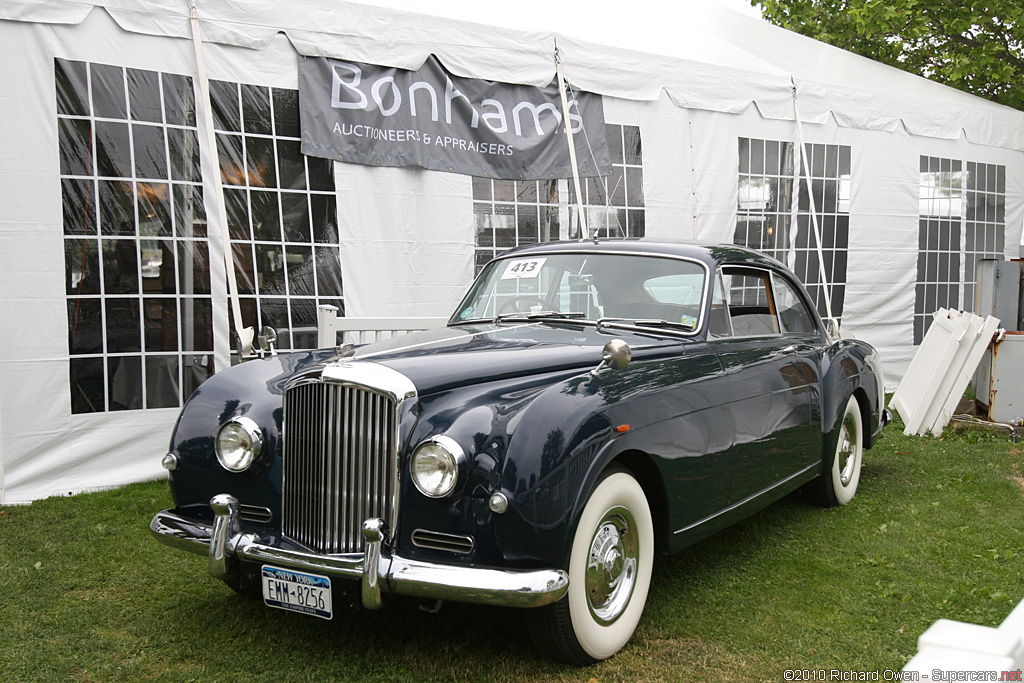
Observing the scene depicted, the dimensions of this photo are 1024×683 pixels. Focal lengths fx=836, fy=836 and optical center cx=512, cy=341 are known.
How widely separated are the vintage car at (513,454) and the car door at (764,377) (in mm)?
21

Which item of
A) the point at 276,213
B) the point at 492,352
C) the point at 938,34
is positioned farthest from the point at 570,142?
the point at 938,34

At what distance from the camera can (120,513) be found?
5.33 meters

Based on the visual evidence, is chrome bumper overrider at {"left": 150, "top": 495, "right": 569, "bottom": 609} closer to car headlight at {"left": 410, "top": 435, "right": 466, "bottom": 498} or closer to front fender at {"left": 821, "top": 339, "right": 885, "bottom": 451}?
car headlight at {"left": 410, "top": 435, "right": 466, "bottom": 498}

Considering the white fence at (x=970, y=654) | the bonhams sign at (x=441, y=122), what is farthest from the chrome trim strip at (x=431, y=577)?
the bonhams sign at (x=441, y=122)

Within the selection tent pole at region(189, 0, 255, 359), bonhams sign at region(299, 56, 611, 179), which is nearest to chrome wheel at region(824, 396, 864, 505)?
bonhams sign at region(299, 56, 611, 179)

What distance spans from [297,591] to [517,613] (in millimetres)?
1021

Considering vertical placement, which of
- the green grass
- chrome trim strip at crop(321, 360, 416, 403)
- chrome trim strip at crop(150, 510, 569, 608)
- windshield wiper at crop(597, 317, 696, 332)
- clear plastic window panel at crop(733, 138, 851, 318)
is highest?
clear plastic window panel at crop(733, 138, 851, 318)

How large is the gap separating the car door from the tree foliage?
33.7 ft

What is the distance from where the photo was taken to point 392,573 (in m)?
2.84

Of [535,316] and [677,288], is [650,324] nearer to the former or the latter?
[677,288]

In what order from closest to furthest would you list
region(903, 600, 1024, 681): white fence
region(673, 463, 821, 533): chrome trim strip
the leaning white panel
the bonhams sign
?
region(903, 600, 1024, 681): white fence, region(673, 463, 821, 533): chrome trim strip, the bonhams sign, the leaning white panel

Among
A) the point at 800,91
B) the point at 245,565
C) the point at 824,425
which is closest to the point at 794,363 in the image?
the point at 824,425

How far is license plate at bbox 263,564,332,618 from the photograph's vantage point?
2.96 meters

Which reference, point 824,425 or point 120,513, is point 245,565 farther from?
point 824,425
